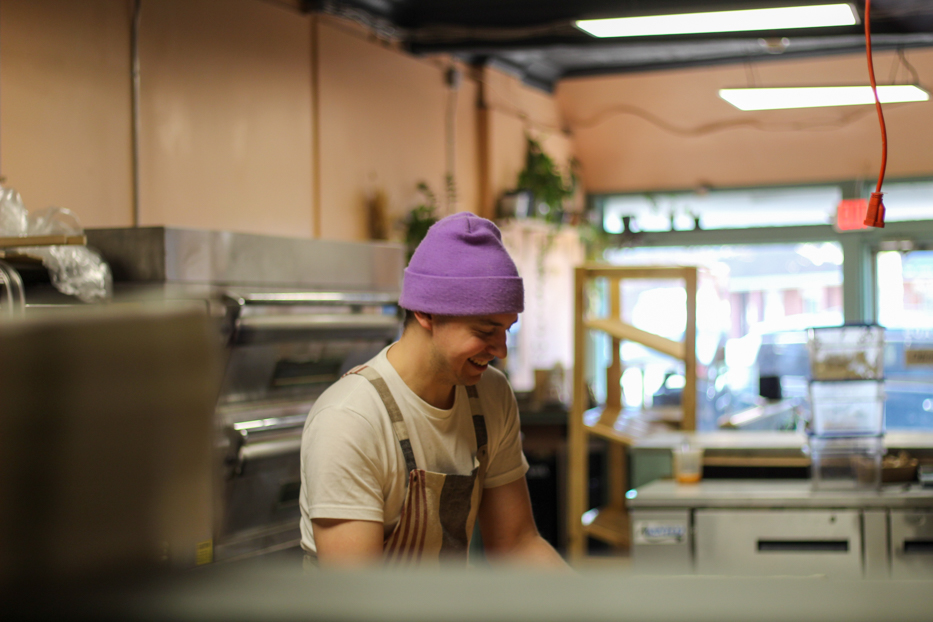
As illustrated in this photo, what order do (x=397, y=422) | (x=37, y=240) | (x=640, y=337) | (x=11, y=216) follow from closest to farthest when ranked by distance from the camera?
(x=397, y=422) < (x=37, y=240) < (x=11, y=216) < (x=640, y=337)

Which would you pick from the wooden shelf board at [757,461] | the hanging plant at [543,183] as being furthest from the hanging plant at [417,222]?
the wooden shelf board at [757,461]

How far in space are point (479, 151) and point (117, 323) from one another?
7051mm

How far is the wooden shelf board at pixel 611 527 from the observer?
439cm

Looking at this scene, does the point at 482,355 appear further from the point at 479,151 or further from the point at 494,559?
the point at 479,151

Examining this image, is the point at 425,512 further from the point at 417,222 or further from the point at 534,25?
the point at 534,25

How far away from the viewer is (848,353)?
133 inches

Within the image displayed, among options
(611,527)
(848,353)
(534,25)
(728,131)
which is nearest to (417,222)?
(534,25)

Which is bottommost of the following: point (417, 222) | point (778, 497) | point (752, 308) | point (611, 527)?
point (611, 527)

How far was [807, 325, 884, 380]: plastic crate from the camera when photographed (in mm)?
3359

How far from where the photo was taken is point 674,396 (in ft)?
20.8

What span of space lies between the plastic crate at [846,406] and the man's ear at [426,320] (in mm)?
2148

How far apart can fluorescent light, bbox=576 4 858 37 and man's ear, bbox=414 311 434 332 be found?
247 cm

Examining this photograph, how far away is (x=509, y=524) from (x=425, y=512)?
0.26 metres

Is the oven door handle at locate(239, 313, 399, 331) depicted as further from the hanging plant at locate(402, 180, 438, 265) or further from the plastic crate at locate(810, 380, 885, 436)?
the hanging plant at locate(402, 180, 438, 265)
